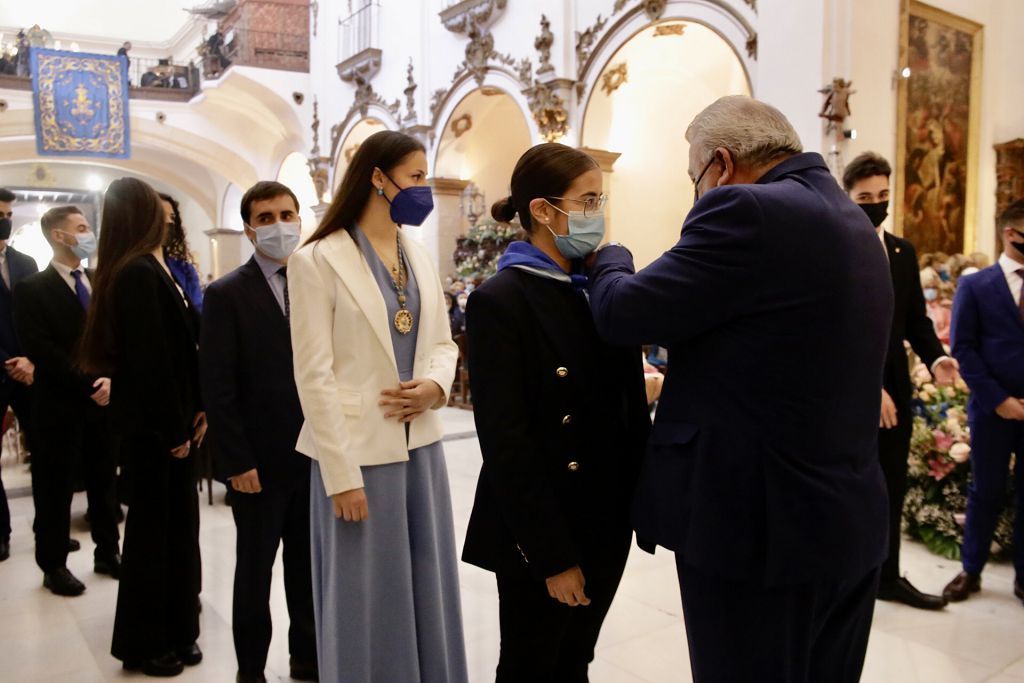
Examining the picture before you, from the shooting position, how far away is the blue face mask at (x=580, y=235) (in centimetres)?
175

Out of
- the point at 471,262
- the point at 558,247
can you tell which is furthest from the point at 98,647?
the point at 471,262

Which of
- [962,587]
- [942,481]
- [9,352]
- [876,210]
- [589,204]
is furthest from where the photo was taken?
[942,481]

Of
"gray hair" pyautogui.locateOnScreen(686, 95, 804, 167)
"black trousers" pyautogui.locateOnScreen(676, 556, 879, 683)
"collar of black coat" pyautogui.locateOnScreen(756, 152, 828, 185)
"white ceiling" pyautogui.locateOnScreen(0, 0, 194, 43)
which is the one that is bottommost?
"black trousers" pyautogui.locateOnScreen(676, 556, 879, 683)

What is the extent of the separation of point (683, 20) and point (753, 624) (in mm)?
7561

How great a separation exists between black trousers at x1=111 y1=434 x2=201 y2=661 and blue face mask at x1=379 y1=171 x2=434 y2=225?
127 centimetres

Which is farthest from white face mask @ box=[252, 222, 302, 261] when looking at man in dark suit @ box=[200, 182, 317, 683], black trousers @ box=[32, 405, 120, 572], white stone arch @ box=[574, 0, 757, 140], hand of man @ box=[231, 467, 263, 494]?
white stone arch @ box=[574, 0, 757, 140]

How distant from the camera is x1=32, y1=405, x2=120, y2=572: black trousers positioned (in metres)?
3.83

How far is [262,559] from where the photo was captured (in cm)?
260

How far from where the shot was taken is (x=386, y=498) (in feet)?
6.90

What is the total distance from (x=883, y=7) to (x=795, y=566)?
275 inches

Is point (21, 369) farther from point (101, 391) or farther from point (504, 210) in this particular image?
point (504, 210)

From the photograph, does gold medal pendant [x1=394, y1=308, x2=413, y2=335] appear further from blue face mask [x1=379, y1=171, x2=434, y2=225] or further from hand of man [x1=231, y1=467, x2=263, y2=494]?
hand of man [x1=231, y1=467, x2=263, y2=494]

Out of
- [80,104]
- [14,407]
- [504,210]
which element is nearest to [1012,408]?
[504,210]

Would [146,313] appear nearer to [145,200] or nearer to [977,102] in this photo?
[145,200]
